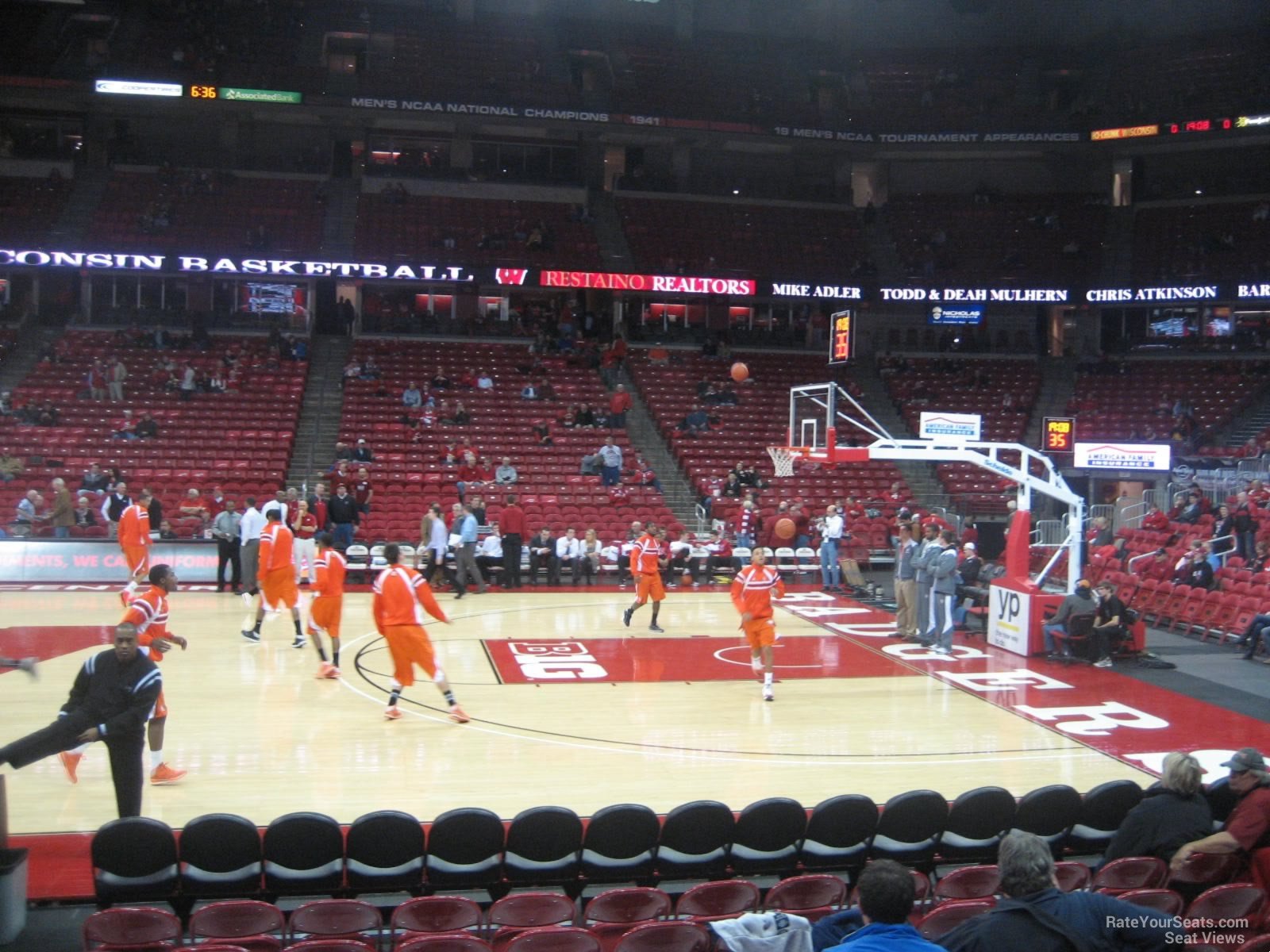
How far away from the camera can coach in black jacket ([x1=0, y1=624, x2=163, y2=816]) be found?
7348mm

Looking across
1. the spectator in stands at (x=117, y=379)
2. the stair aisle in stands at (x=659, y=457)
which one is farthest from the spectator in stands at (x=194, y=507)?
the stair aisle in stands at (x=659, y=457)

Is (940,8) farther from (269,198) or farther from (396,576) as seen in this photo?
(396,576)

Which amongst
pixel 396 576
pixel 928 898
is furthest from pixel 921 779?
pixel 396 576

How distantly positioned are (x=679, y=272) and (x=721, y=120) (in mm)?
5158

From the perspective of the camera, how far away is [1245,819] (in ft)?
20.0

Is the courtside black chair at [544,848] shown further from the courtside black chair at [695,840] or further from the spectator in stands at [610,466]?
the spectator in stands at [610,466]

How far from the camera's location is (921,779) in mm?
9695

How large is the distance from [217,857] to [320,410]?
21.9 m

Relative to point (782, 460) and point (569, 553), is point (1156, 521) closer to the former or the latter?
point (782, 460)

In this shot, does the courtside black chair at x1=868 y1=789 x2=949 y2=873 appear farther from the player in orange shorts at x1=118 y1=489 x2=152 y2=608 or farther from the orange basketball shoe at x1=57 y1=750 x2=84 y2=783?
the player in orange shorts at x1=118 y1=489 x2=152 y2=608

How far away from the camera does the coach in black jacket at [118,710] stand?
735 cm

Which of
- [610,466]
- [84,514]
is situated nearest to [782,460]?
[610,466]

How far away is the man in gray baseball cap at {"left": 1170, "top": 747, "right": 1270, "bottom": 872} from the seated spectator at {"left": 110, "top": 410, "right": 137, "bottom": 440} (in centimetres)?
2294

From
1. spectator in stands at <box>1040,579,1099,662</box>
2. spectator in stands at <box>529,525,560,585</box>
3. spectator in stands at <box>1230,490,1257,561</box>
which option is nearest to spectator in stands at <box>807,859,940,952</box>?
spectator in stands at <box>1040,579,1099,662</box>
